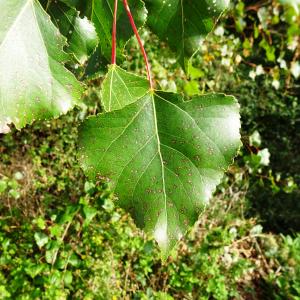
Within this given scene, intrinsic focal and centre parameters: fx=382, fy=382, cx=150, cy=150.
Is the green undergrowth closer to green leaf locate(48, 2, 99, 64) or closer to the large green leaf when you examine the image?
green leaf locate(48, 2, 99, 64)

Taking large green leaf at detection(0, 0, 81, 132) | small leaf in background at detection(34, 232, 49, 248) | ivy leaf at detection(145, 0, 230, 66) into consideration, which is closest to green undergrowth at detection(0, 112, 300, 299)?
small leaf in background at detection(34, 232, 49, 248)

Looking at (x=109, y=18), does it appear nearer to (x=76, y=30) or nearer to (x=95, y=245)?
(x=76, y=30)

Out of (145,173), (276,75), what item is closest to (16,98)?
(145,173)

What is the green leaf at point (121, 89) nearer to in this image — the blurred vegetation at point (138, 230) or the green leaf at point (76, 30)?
the green leaf at point (76, 30)

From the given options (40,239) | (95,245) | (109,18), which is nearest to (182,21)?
(109,18)

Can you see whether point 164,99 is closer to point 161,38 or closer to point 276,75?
point 161,38

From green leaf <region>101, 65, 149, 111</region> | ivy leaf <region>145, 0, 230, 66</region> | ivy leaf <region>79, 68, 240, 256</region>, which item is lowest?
ivy leaf <region>79, 68, 240, 256</region>
